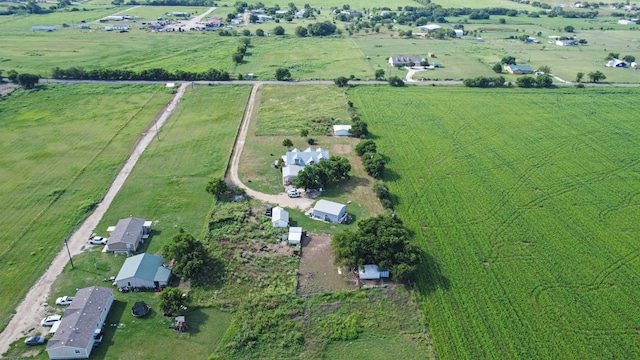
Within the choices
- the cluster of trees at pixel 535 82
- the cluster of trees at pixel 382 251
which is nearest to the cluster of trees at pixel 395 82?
the cluster of trees at pixel 535 82

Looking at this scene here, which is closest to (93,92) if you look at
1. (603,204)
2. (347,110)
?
(347,110)

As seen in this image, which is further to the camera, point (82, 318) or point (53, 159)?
point (53, 159)

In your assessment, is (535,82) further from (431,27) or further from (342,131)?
(431,27)

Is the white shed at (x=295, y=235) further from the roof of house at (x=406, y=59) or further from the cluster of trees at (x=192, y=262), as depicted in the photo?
the roof of house at (x=406, y=59)

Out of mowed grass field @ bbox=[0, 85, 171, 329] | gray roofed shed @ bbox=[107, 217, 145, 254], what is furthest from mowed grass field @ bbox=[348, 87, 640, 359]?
mowed grass field @ bbox=[0, 85, 171, 329]

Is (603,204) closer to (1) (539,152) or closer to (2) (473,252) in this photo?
(1) (539,152)

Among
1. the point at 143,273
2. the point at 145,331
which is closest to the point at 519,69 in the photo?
the point at 143,273
